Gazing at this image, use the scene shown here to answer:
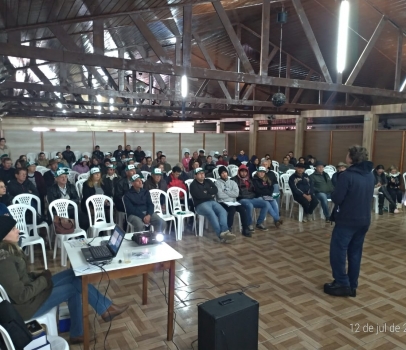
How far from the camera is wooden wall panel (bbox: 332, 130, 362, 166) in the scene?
36.5 ft

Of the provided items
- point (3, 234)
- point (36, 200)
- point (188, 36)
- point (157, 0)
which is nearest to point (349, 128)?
point (188, 36)

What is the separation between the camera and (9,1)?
Result: 3152 mm

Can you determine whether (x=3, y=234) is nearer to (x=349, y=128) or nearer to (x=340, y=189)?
(x=340, y=189)

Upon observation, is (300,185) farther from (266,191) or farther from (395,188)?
(395,188)

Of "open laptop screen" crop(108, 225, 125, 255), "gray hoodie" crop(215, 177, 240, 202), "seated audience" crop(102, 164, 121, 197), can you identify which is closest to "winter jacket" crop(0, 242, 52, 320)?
"open laptop screen" crop(108, 225, 125, 255)

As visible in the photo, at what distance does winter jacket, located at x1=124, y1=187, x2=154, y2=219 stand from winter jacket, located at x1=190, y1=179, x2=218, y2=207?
0.85 meters

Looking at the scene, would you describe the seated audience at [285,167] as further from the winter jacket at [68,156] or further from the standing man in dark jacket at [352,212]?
the winter jacket at [68,156]

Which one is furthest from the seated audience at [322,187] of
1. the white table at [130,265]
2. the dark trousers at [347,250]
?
the white table at [130,265]

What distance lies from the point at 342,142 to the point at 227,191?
7.63m

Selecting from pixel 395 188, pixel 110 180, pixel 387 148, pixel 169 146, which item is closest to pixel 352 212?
pixel 110 180

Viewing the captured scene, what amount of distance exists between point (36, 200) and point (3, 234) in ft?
9.45

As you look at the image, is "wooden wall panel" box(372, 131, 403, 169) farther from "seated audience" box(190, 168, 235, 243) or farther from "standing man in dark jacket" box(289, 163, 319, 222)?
"seated audience" box(190, 168, 235, 243)

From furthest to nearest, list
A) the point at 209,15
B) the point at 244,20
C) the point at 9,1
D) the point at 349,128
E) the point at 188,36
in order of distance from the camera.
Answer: the point at 349,128 < the point at 244,20 < the point at 209,15 < the point at 188,36 < the point at 9,1

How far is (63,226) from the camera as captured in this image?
156 inches
